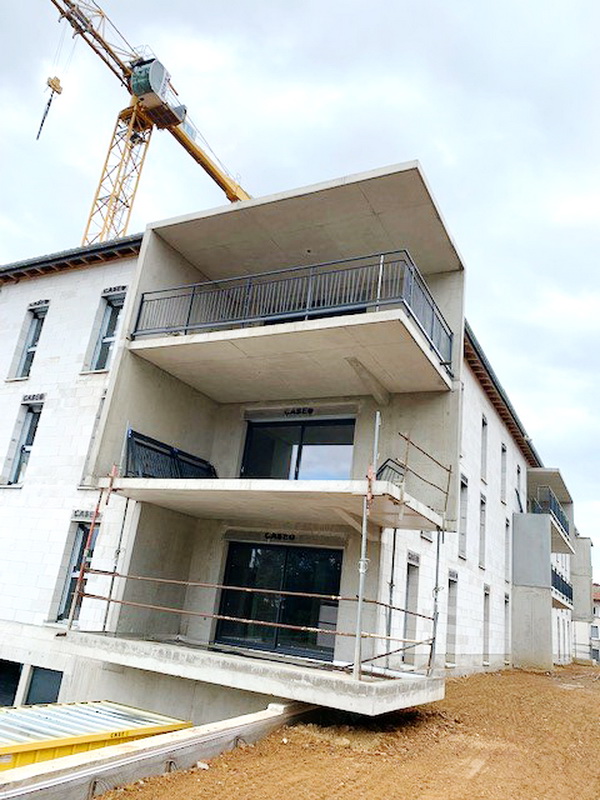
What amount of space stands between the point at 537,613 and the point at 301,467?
651 inches

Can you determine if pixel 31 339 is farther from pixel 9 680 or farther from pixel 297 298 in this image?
pixel 9 680

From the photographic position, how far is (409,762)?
6902 millimetres

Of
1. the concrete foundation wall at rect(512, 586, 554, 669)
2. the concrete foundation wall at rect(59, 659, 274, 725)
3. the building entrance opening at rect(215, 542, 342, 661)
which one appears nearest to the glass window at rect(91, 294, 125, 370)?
the building entrance opening at rect(215, 542, 342, 661)

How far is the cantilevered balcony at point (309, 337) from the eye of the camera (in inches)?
420

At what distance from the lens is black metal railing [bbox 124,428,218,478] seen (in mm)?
12102

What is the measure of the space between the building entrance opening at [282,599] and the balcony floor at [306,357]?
3486 mm

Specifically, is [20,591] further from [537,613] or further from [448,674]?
[537,613]

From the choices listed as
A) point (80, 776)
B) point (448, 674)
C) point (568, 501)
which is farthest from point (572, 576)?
point (80, 776)

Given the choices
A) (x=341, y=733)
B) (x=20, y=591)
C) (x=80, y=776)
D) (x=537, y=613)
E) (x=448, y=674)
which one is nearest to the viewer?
(x=80, y=776)

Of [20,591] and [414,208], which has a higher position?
[414,208]

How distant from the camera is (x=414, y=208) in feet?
37.6

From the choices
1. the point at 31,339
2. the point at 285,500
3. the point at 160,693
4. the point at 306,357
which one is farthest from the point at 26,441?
the point at 285,500

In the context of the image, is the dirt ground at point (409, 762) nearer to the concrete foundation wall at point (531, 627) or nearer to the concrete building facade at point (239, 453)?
the concrete building facade at point (239, 453)

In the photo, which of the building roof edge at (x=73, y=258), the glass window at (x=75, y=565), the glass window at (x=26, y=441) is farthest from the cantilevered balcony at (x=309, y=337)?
the glass window at (x=26, y=441)
